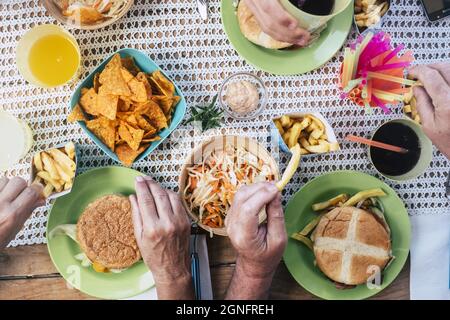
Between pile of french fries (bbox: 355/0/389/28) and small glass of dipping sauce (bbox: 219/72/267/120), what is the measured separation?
320mm

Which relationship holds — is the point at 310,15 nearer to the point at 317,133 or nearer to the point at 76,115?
the point at 317,133

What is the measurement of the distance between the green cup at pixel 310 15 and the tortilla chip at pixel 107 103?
0.47m

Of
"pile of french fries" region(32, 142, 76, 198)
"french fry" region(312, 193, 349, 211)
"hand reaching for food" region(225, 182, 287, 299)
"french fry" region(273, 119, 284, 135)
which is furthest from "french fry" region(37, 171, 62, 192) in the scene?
"french fry" region(312, 193, 349, 211)

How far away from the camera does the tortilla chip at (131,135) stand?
3.89 ft

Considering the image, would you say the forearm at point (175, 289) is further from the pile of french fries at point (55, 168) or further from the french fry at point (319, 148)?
the french fry at point (319, 148)

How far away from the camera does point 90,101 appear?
1201mm

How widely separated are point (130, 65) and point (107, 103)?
0.14 meters

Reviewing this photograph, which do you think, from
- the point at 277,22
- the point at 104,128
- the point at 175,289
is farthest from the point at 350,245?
the point at 104,128

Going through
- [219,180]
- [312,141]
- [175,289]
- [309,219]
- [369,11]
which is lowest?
[175,289]

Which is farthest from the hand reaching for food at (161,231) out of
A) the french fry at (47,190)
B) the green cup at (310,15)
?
the green cup at (310,15)

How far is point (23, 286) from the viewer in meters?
1.34
